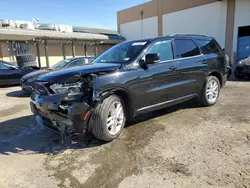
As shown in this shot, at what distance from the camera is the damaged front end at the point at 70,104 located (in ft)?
9.92

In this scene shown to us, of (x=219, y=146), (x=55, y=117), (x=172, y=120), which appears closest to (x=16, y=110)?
(x=55, y=117)

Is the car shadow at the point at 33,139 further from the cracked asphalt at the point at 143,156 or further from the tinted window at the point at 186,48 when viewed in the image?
the tinted window at the point at 186,48

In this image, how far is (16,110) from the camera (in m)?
5.88

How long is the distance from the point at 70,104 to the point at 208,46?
3.95 metres

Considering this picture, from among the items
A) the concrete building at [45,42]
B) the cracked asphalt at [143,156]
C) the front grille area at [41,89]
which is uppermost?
the concrete building at [45,42]

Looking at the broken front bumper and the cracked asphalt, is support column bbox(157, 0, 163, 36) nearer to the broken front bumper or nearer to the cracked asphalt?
the cracked asphalt

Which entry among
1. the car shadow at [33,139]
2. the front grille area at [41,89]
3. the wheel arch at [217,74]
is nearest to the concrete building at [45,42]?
the car shadow at [33,139]

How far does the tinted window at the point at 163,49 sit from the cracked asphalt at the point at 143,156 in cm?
132

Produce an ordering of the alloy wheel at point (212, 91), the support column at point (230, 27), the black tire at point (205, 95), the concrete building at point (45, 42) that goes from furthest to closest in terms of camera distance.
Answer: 1. the concrete building at point (45, 42)
2. the support column at point (230, 27)
3. the alloy wheel at point (212, 91)
4. the black tire at point (205, 95)

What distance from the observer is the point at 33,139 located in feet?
12.5

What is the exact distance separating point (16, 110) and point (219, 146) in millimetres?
5229

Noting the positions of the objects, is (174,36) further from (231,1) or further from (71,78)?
(231,1)

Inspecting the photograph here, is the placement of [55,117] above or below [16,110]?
above

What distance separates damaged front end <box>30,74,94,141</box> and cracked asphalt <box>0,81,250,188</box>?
45 centimetres
